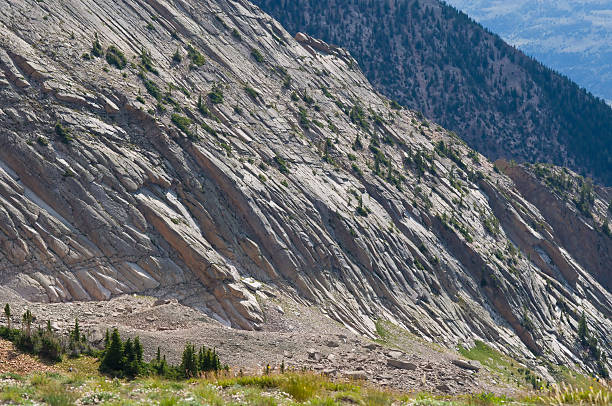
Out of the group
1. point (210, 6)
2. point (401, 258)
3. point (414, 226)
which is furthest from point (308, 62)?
point (401, 258)

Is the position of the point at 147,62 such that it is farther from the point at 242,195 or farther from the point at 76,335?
the point at 76,335

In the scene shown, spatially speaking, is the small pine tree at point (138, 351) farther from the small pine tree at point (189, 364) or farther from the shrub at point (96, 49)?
the shrub at point (96, 49)

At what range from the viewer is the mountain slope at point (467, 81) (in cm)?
16212

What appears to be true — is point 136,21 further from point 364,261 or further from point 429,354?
point 429,354

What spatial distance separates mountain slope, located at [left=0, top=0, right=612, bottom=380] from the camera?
129 feet

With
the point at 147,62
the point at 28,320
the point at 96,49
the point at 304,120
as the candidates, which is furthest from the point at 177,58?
the point at 28,320

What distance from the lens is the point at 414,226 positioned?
62844 mm

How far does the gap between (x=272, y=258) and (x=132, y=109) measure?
1633cm

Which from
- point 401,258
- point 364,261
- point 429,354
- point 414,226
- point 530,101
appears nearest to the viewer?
point 429,354

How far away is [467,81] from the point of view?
6772 inches

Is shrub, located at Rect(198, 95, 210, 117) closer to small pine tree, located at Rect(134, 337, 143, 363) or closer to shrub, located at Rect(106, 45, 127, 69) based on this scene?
shrub, located at Rect(106, 45, 127, 69)

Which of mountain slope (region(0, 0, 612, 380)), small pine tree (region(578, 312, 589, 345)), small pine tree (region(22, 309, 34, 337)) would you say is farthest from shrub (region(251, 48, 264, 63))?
A: small pine tree (region(22, 309, 34, 337))

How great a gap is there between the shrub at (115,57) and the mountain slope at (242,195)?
0.58 feet

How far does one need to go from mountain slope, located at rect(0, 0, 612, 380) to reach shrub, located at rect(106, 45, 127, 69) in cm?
18
